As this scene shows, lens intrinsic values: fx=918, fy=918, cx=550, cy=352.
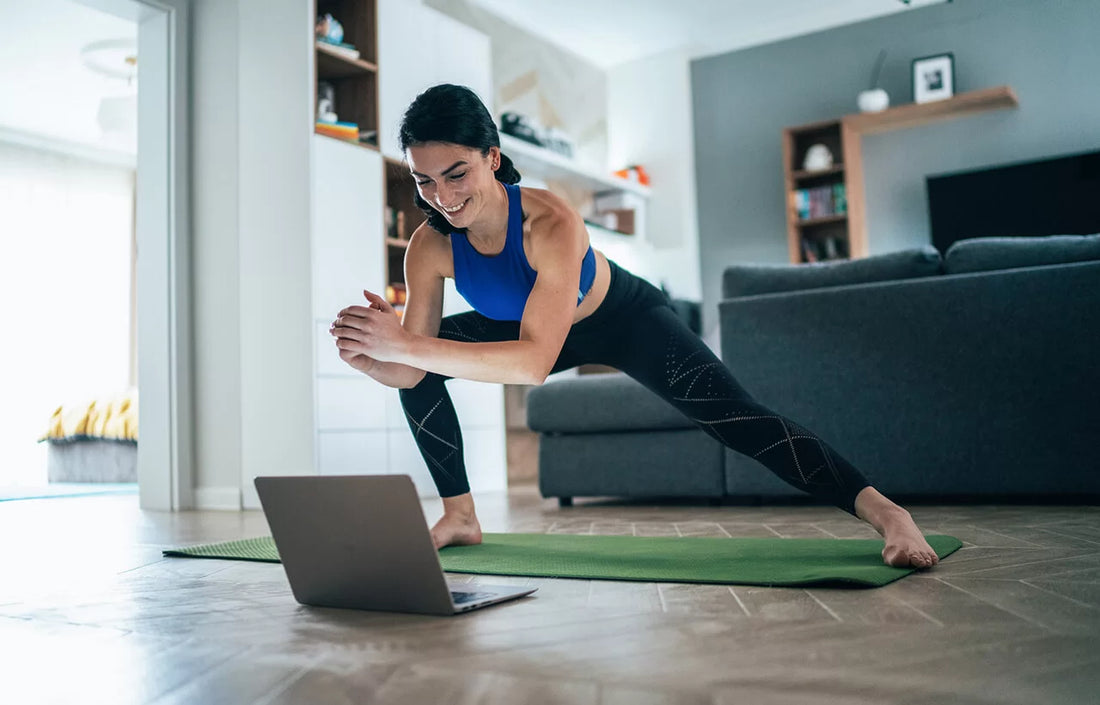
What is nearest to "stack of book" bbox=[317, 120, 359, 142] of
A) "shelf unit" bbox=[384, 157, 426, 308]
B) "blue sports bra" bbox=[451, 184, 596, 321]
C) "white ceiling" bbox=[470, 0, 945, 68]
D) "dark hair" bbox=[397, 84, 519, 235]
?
"shelf unit" bbox=[384, 157, 426, 308]

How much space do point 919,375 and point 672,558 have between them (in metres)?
1.45

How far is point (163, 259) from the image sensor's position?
13.4 feet

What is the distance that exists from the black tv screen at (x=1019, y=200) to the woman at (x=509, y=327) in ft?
15.9

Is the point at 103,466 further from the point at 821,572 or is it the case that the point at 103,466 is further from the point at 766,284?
the point at 821,572

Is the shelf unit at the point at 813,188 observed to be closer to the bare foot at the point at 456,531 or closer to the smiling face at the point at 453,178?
the bare foot at the point at 456,531

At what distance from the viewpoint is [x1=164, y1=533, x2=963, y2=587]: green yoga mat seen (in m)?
1.55

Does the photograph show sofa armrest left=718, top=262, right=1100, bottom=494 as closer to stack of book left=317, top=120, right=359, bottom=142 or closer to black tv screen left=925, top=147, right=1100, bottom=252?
stack of book left=317, top=120, right=359, bottom=142

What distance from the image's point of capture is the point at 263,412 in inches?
158

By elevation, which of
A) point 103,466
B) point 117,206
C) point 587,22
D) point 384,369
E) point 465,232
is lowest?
point 103,466

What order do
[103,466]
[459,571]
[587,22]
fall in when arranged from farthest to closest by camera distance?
[587,22] < [103,466] < [459,571]

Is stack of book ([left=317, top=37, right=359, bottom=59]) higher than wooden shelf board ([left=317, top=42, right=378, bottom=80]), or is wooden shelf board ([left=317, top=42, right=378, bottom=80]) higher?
stack of book ([left=317, top=37, right=359, bottom=59])

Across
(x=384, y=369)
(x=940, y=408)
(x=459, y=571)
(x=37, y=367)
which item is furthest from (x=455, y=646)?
(x=37, y=367)

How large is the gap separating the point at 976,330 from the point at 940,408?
0.26 m

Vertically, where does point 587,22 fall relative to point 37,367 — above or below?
above
